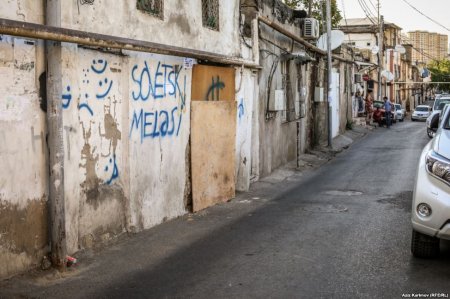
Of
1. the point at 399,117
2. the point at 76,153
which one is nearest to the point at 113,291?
the point at 76,153

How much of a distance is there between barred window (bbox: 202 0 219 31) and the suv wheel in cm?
566

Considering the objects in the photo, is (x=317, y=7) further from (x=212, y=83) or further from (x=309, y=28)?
(x=212, y=83)

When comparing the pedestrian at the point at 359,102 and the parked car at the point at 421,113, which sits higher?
the pedestrian at the point at 359,102

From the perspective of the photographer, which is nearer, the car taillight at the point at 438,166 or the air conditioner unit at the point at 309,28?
the car taillight at the point at 438,166

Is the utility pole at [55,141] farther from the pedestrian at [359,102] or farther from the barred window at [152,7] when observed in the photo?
the pedestrian at [359,102]

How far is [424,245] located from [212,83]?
5389mm

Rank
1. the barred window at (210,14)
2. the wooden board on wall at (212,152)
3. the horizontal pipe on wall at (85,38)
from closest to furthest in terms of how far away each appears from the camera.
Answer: the horizontal pipe on wall at (85,38) < the wooden board on wall at (212,152) < the barred window at (210,14)

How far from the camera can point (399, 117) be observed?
46.5m

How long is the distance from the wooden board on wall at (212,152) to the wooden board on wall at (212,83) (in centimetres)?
24

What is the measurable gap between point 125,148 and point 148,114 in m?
0.79

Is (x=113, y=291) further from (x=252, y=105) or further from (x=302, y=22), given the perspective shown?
(x=302, y=22)

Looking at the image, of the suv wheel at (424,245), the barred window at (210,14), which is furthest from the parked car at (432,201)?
the barred window at (210,14)

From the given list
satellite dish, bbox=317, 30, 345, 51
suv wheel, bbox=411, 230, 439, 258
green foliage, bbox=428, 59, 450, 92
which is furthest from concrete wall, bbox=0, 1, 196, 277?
green foliage, bbox=428, 59, 450, 92

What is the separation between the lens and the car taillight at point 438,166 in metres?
5.65
